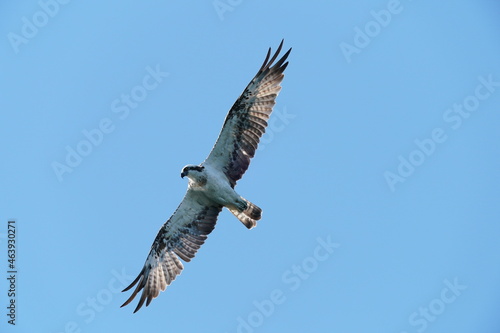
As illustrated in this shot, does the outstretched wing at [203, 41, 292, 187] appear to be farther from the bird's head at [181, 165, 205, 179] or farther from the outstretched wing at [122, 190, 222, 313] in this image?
the outstretched wing at [122, 190, 222, 313]

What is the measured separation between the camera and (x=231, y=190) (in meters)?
16.5

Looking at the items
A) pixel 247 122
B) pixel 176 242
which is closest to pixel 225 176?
pixel 247 122

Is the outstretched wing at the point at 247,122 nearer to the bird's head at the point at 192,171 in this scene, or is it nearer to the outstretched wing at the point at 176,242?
the bird's head at the point at 192,171

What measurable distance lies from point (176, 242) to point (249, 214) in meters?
2.07

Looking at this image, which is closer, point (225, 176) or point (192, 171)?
point (192, 171)

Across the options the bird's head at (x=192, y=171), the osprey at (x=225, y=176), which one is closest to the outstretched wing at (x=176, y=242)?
the osprey at (x=225, y=176)

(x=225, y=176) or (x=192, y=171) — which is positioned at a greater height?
(x=192, y=171)

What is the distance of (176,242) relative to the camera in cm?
1750

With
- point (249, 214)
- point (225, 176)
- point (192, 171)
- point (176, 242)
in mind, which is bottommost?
point (249, 214)

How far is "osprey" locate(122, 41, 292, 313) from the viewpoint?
54.2 ft

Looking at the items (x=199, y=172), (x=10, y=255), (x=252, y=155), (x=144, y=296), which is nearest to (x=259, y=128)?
(x=252, y=155)

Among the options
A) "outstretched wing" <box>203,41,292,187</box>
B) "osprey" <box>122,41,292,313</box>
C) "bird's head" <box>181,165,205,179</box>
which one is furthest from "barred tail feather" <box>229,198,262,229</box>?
"bird's head" <box>181,165,205,179</box>

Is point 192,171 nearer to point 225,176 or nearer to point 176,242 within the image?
point 225,176

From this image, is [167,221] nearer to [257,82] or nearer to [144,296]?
[144,296]
